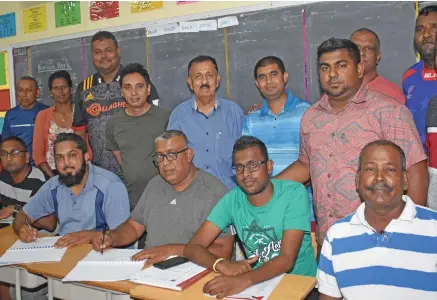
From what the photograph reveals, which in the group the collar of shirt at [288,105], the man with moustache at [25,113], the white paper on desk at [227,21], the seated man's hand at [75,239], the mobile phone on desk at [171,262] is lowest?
the mobile phone on desk at [171,262]

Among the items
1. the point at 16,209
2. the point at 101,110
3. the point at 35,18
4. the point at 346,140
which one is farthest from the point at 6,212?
the point at 35,18

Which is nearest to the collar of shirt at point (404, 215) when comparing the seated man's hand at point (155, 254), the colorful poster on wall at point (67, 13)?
the seated man's hand at point (155, 254)

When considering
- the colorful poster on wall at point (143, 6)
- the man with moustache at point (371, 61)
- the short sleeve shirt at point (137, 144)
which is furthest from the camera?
the colorful poster on wall at point (143, 6)

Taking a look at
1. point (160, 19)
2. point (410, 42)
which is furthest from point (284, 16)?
point (160, 19)

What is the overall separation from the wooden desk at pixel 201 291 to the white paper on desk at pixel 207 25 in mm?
2865

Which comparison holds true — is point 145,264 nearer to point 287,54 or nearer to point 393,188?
point 393,188

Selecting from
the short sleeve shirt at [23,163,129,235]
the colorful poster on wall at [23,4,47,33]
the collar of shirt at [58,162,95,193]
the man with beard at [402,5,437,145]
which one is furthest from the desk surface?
the colorful poster on wall at [23,4,47,33]

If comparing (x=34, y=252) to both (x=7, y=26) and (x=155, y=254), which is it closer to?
(x=155, y=254)

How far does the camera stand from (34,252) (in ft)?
8.64

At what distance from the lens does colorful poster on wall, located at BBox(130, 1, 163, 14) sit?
4594 mm

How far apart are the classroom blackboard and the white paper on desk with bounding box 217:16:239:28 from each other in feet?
0.16

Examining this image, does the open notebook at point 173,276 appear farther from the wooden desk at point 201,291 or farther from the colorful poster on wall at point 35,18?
the colorful poster on wall at point 35,18

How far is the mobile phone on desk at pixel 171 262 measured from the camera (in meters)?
2.19

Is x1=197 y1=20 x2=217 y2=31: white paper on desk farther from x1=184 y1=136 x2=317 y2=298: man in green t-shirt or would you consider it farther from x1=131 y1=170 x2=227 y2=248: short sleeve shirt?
x1=184 y1=136 x2=317 y2=298: man in green t-shirt
